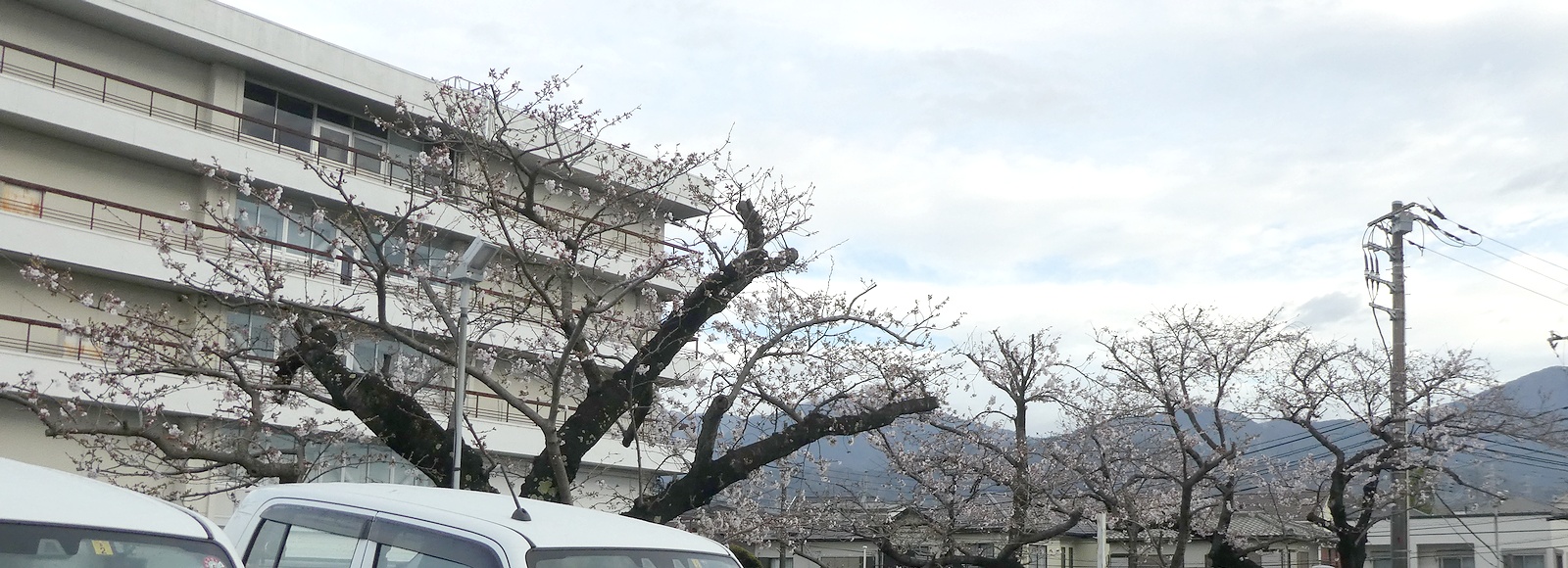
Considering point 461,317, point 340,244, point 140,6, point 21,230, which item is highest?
point 140,6

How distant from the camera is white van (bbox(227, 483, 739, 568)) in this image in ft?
16.0

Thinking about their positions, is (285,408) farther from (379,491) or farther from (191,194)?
(379,491)

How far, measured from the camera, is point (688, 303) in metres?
13.6

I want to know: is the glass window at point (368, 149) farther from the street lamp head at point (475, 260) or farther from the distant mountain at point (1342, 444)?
the street lamp head at point (475, 260)

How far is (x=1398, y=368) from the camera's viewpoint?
883 inches

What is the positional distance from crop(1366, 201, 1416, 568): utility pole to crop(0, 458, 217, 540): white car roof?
2115 centimetres

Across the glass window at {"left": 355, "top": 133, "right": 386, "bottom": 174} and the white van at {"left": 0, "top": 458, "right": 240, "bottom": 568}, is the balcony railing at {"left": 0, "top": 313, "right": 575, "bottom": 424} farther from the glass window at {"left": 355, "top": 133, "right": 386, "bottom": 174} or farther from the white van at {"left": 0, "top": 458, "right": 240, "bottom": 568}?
the white van at {"left": 0, "top": 458, "right": 240, "bottom": 568}

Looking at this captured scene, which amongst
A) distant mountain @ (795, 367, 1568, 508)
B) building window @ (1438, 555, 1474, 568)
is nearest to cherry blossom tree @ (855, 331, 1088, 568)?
distant mountain @ (795, 367, 1568, 508)

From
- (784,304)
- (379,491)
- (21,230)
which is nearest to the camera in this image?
(379,491)

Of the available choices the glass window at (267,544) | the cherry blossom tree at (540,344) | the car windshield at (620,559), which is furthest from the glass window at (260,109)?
the car windshield at (620,559)

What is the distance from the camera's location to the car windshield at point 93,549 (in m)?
4.11

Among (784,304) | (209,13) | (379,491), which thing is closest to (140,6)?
(209,13)

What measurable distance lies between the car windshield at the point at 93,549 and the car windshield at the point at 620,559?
1.17 metres

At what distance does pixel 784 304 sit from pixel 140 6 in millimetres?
15264
